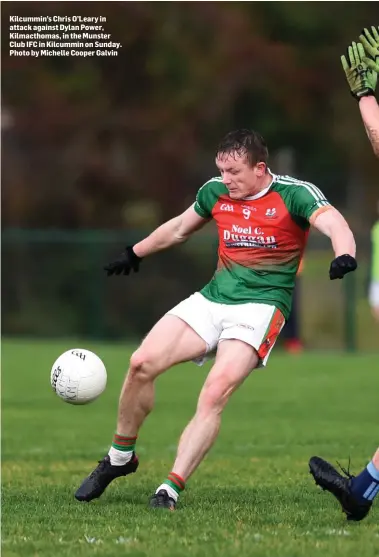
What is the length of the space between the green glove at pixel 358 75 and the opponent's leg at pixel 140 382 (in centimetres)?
172

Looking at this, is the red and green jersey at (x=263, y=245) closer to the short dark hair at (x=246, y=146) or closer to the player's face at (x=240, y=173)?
the player's face at (x=240, y=173)

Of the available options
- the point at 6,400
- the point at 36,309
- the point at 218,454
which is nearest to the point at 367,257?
the point at 36,309

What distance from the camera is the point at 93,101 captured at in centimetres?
3195

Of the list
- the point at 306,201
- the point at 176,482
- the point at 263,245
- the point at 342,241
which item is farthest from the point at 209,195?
the point at 176,482

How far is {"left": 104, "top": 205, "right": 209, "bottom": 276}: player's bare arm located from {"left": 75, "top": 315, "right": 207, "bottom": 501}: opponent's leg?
70cm

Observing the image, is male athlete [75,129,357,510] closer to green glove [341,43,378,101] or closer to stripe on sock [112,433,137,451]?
stripe on sock [112,433,137,451]

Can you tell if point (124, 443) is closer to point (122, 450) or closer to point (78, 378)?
point (122, 450)

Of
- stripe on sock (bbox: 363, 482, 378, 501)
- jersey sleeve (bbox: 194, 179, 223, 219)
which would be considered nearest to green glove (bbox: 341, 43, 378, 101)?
jersey sleeve (bbox: 194, 179, 223, 219)

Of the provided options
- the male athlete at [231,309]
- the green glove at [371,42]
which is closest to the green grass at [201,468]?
the male athlete at [231,309]

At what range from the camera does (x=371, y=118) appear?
686cm

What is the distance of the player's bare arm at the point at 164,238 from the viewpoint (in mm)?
8125

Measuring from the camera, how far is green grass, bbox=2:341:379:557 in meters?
6.23

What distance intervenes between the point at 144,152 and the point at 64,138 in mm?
2005

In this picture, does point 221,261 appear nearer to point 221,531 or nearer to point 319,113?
point 221,531
